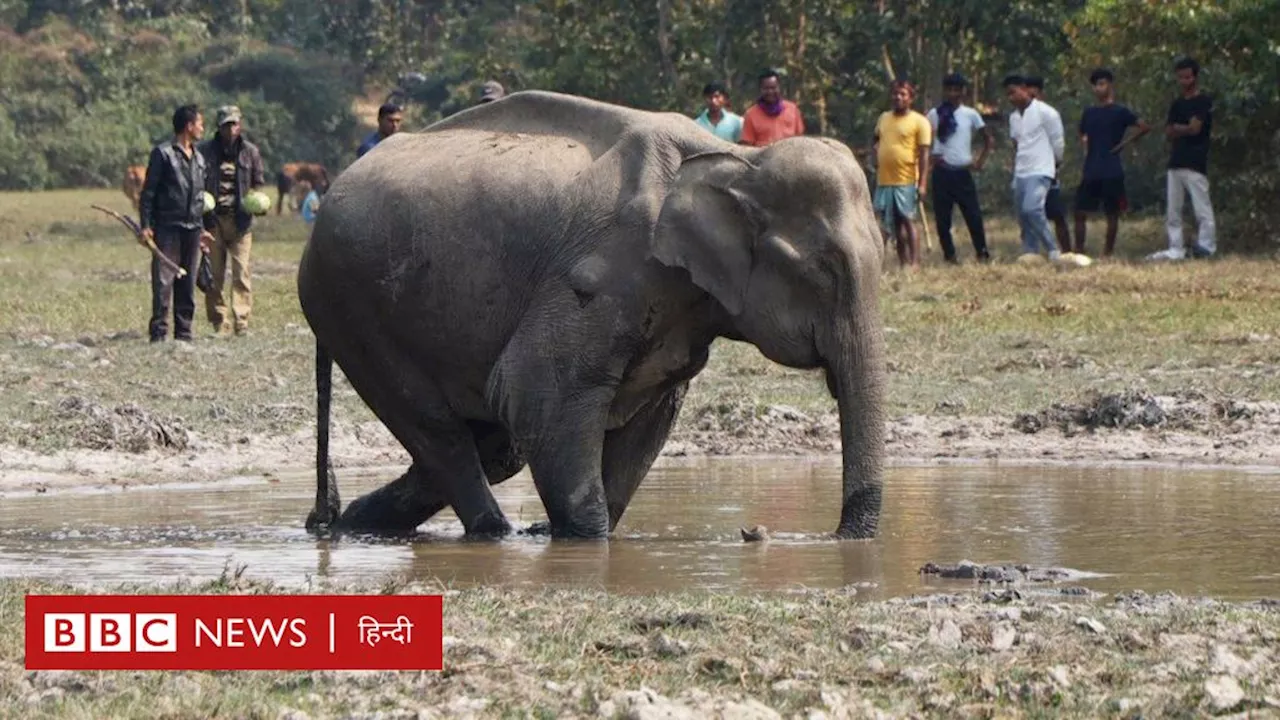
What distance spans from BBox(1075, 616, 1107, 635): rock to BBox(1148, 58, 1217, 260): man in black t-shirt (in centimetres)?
A: 1549

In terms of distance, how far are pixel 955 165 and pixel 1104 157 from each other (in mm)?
1347

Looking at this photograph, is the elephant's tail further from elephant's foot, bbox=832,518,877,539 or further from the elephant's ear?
elephant's foot, bbox=832,518,877,539

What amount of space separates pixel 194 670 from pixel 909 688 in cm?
183

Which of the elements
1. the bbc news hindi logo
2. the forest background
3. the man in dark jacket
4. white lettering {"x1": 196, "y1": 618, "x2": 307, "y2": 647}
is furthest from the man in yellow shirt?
white lettering {"x1": 196, "y1": 618, "x2": 307, "y2": 647}

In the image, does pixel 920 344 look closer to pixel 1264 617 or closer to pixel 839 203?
pixel 839 203

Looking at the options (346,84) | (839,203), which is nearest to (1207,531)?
(839,203)

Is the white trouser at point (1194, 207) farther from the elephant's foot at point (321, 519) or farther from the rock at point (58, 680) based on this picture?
the rock at point (58, 680)

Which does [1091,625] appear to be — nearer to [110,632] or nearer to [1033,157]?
[110,632]

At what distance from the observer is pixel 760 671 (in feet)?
22.1

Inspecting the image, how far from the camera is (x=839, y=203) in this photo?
32.8 feet

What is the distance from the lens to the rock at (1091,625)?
7.38 m

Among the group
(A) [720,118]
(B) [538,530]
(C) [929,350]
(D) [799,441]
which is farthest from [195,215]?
(B) [538,530]

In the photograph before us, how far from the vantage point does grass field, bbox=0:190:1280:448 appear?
49.5 feet

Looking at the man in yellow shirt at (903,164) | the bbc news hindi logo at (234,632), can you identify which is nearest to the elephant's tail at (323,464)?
the bbc news hindi logo at (234,632)
